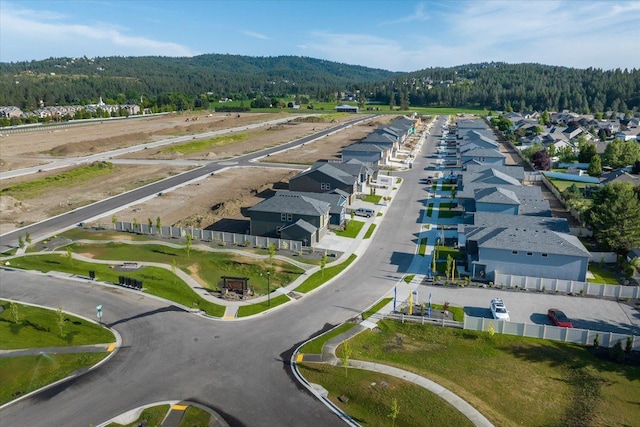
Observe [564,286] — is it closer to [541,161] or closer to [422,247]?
[422,247]

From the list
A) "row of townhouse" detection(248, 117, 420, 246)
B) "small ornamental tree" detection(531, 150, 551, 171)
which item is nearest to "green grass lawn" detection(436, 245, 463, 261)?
"row of townhouse" detection(248, 117, 420, 246)

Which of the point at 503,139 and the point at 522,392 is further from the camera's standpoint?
the point at 503,139

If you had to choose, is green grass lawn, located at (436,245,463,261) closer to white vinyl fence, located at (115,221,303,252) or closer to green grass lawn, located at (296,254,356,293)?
green grass lawn, located at (296,254,356,293)

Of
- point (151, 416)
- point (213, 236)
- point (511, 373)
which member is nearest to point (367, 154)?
point (213, 236)

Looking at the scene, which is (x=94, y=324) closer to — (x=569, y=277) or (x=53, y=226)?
(x=53, y=226)

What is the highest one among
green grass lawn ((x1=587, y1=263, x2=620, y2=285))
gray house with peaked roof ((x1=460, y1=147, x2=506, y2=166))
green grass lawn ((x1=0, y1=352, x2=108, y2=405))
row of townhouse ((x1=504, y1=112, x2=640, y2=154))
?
row of townhouse ((x1=504, y1=112, x2=640, y2=154))

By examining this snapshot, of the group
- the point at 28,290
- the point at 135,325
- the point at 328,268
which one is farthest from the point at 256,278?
the point at 28,290
